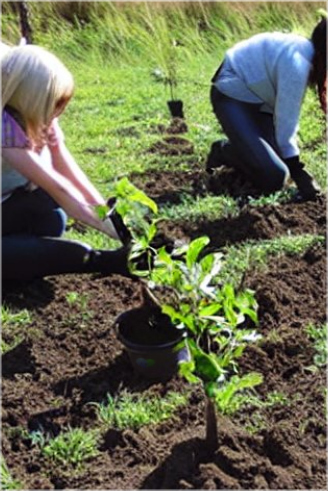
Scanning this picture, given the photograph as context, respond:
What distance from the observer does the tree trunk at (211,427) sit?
271 cm

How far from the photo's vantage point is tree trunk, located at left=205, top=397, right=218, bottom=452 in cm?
271

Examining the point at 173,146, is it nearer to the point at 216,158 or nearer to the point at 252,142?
the point at 216,158

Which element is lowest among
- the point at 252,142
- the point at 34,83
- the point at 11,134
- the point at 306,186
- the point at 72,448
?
the point at 306,186

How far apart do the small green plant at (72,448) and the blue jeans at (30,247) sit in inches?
49.4

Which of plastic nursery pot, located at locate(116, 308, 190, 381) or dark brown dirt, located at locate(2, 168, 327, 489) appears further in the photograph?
plastic nursery pot, located at locate(116, 308, 190, 381)

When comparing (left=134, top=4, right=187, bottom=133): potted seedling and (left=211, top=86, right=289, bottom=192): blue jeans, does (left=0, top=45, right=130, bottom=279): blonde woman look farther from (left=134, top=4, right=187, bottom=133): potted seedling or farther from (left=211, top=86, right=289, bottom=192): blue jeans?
(left=134, top=4, right=187, bottom=133): potted seedling

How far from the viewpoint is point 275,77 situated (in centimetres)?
489

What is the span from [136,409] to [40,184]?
1.22 metres

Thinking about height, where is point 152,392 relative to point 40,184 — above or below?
below

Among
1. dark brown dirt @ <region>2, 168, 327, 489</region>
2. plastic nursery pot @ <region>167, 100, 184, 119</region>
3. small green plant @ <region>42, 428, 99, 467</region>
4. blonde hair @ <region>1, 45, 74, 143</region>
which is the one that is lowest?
plastic nursery pot @ <region>167, 100, 184, 119</region>

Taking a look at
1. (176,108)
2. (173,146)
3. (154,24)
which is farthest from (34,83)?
(154,24)

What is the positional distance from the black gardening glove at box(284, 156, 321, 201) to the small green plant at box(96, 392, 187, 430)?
2.16 metres

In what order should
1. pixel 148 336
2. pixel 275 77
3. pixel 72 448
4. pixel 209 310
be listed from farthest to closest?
pixel 275 77 → pixel 148 336 → pixel 72 448 → pixel 209 310

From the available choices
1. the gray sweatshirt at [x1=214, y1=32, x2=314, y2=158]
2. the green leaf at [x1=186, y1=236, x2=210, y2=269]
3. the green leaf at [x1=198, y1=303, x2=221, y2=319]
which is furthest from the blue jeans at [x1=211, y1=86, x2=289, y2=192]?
the green leaf at [x1=198, y1=303, x2=221, y2=319]
